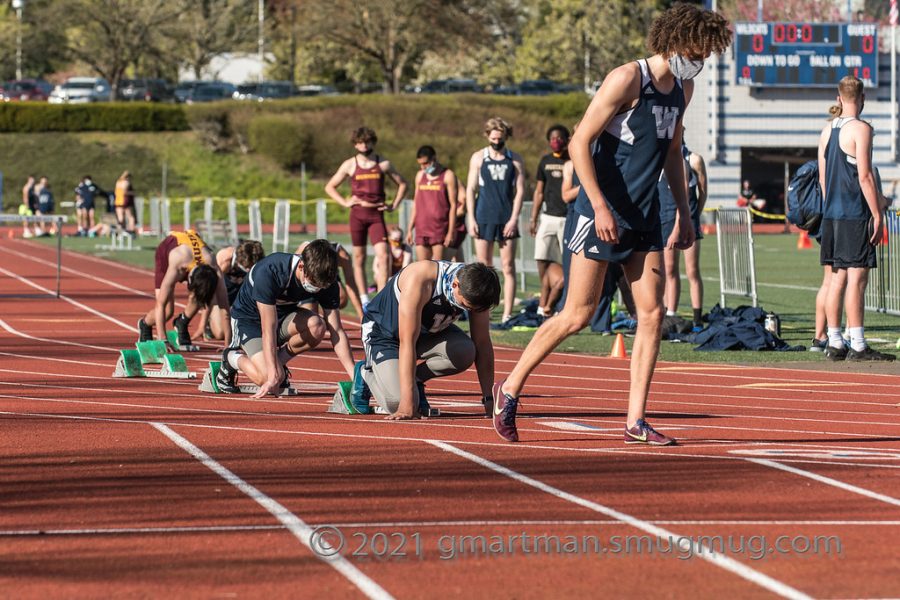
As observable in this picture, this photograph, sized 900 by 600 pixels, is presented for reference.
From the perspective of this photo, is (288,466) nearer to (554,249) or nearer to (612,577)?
(612,577)

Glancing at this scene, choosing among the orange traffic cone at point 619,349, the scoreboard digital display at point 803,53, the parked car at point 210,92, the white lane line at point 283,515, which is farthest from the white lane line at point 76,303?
the parked car at point 210,92

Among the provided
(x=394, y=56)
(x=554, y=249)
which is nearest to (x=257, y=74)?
(x=394, y=56)

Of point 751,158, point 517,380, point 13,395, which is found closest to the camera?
point 517,380

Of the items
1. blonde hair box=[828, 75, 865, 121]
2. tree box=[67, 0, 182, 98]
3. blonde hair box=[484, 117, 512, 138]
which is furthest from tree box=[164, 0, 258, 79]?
blonde hair box=[828, 75, 865, 121]

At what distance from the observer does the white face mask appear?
24.0 ft

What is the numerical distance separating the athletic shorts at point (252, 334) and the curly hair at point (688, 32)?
3797 millimetres

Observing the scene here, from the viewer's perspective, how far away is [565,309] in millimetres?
7445

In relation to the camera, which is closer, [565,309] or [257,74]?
[565,309]

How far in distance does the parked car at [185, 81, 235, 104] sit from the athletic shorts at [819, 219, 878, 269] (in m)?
58.5

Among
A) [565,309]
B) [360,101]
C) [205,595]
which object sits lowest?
[205,595]

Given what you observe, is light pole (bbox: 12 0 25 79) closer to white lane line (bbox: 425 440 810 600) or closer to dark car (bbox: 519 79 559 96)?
dark car (bbox: 519 79 559 96)

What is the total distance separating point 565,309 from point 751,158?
47.6 meters

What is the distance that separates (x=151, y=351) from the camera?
11.9 metres

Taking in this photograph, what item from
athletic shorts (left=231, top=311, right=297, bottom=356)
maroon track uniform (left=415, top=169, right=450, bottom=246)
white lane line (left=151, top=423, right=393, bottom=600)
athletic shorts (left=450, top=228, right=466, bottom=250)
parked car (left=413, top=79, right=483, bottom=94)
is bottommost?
white lane line (left=151, top=423, right=393, bottom=600)
